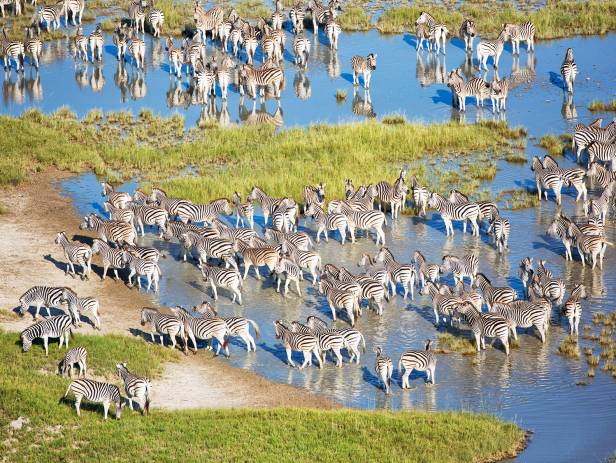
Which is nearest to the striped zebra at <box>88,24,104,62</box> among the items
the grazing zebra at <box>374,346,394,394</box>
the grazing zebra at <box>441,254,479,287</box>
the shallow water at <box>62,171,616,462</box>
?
the shallow water at <box>62,171,616,462</box>

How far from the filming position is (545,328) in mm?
24172

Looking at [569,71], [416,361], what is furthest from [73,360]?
[569,71]

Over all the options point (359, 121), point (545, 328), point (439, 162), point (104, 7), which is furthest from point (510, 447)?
point (104, 7)

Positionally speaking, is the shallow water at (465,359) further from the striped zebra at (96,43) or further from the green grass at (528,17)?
the green grass at (528,17)

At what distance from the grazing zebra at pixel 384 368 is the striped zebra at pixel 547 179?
10343 mm

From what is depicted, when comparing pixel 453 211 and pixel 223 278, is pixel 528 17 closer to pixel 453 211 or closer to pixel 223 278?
pixel 453 211

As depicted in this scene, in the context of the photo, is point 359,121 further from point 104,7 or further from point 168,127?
point 104,7

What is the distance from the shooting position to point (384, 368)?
21922mm

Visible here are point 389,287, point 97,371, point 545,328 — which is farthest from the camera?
point 389,287

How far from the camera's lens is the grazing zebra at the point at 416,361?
870 inches

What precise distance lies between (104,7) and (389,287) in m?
26.3

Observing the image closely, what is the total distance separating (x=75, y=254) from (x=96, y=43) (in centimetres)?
1782

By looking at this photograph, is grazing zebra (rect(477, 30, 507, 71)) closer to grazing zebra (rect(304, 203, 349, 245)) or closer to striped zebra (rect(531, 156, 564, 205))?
striped zebra (rect(531, 156, 564, 205))

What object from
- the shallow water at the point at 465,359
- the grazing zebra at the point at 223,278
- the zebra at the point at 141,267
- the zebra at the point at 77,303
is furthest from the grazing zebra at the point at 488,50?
the zebra at the point at 77,303
